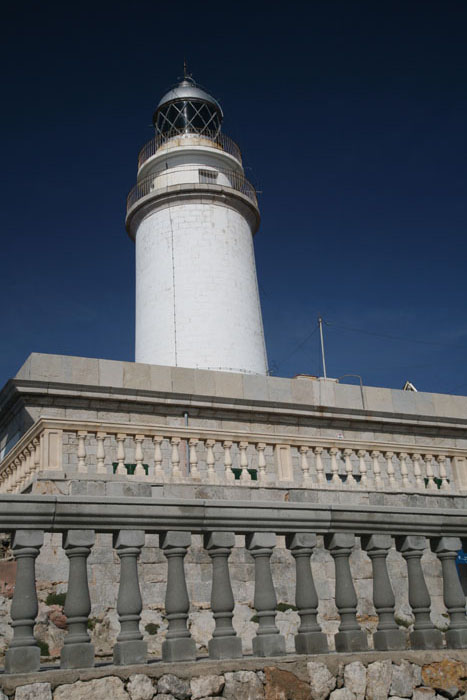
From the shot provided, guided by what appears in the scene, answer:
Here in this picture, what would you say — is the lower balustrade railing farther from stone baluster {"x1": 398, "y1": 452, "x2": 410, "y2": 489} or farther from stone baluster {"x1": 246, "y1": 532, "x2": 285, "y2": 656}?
stone baluster {"x1": 398, "y1": 452, "x2": 410, "y2": 489}

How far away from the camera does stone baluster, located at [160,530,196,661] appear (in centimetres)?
472

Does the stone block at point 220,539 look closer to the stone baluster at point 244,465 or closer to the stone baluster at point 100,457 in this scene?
the stone baluster at point 100,457

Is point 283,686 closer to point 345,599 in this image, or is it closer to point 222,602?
point 222,602

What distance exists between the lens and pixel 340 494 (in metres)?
11.6

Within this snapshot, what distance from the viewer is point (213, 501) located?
5.18 metres

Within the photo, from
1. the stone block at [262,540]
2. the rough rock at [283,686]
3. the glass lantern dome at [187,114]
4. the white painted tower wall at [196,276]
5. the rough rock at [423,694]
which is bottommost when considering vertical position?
the rough rock at [423,694]

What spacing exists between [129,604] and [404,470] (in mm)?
8174

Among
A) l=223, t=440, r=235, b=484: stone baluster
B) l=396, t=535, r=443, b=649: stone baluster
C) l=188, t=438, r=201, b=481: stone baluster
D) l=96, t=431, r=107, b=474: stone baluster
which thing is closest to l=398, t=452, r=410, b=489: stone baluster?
l=223, t=440, r=235, b=484: stone baluster

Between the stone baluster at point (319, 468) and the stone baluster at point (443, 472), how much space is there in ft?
6.70

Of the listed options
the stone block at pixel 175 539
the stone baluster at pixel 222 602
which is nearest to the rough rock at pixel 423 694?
the stone baluster at pixel 222 602

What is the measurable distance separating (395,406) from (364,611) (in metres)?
5.41

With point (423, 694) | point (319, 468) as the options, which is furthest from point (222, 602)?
point (319, 468)

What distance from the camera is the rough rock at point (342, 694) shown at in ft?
15.9

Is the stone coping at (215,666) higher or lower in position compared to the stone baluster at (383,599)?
lower
